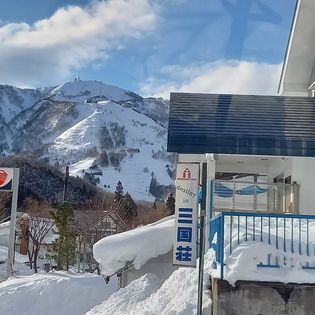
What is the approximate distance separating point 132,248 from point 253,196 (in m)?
3.64

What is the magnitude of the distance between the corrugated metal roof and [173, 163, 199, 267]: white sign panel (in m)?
2.22

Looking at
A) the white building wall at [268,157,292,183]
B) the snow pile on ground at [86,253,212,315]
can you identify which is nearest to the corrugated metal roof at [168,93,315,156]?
the white building wall at [268,157,292,183]

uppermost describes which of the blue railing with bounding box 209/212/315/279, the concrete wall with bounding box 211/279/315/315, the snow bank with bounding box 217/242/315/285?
the blue railing with bounding box 209/212/315/279

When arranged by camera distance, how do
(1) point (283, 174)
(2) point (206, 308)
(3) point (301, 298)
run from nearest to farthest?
(3) point (301, 298) < (2) point (206, 308) < (1) point (283, 174)

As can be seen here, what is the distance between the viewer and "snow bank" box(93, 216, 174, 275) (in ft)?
39.2

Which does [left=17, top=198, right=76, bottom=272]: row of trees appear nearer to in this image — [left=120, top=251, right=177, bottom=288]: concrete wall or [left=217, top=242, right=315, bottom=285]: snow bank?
[left=120, top=251, right=177, bottom=288]: concrete wall

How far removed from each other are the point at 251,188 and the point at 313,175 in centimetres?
187

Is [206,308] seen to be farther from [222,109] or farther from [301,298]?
[222,109]

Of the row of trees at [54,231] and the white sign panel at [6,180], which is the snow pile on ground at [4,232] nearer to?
the row of trees at [54,231]

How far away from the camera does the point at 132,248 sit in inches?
472

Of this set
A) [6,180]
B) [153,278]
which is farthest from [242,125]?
[6,180]

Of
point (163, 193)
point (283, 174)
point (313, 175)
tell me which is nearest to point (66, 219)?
point (283, 174)

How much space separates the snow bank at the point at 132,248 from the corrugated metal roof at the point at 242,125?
2910mm

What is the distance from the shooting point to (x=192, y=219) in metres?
7.89
